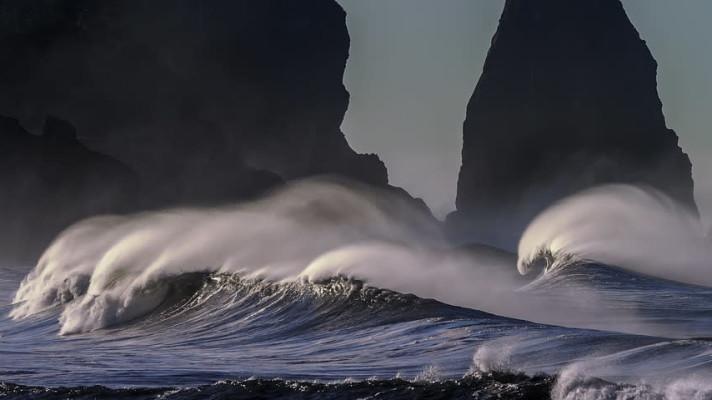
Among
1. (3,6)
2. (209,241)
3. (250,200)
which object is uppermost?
(3,6)

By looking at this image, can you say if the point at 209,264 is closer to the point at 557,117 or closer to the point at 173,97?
the point at 173,97

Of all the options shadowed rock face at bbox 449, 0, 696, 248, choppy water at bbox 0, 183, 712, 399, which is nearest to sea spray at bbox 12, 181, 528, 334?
Answer: choppy water at bbox 0, 183, 712, 399

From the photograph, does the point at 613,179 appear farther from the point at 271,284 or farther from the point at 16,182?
the point at 271,284

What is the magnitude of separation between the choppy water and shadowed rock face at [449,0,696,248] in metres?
87.2

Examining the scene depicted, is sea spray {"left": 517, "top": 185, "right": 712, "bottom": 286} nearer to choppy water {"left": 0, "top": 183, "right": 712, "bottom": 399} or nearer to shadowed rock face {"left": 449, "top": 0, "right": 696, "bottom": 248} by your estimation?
choppy water {"left": 0, "top": 183, "right": 712, "bottom": 399}

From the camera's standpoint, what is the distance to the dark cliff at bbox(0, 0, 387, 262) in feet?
303

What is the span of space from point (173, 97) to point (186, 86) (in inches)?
84.2

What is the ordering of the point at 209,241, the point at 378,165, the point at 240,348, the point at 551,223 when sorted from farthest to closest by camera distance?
1. the point at 378,165
2. the point at 551,223
3. the point at 209,241
4. the point at 240,348

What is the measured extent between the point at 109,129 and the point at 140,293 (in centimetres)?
6936

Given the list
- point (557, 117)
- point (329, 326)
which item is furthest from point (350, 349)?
point (557, 117)

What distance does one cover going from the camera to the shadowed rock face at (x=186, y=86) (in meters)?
92.6

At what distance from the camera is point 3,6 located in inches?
3543

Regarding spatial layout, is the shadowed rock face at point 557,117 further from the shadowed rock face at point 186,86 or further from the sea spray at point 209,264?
the sea spray at point 209,264

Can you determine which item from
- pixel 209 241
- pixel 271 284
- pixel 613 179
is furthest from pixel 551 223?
pixel 613 179
